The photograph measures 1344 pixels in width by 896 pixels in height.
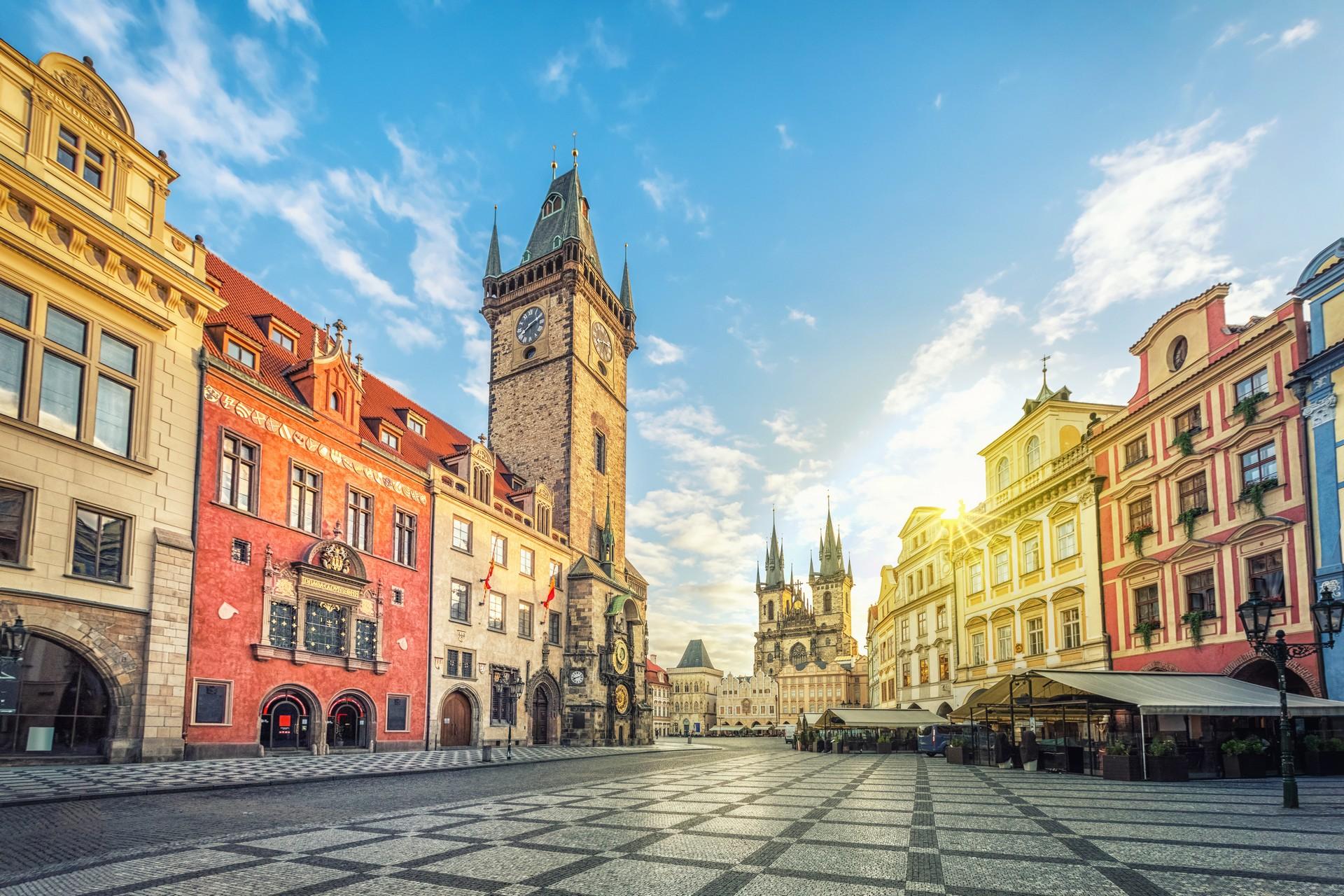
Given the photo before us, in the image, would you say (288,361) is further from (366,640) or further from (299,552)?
(366,640)

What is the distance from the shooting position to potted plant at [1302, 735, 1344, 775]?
19.4 meters

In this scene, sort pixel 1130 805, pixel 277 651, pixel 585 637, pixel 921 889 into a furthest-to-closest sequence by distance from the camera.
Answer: pixel 585 637 → pixel 277 651 → pixel 1130 805 → pixel 921 889

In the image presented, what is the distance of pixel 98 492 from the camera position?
1992 cm

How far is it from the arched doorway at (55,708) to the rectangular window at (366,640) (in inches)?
387

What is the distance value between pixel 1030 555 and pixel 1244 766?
14721 millimetres

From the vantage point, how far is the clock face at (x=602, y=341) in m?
54.5

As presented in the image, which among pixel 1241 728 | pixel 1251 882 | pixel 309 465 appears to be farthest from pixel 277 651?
pixel 1241 728

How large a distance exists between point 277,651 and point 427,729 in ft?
31.6

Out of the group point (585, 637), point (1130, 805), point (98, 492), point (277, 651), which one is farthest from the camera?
point (585, 637)

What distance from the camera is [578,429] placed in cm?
4984

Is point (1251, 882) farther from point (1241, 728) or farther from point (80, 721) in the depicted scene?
point (80, 721)

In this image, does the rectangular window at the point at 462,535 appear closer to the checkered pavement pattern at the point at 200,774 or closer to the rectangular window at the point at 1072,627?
the checkered pavement pattern at the point at 200,774

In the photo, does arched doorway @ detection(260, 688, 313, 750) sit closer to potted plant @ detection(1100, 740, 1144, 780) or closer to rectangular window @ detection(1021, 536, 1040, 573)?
potted plant @ detection(1100, 740, 1144, 780)

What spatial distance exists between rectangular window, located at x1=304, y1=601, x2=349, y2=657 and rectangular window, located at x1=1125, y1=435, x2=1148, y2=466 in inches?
1102
